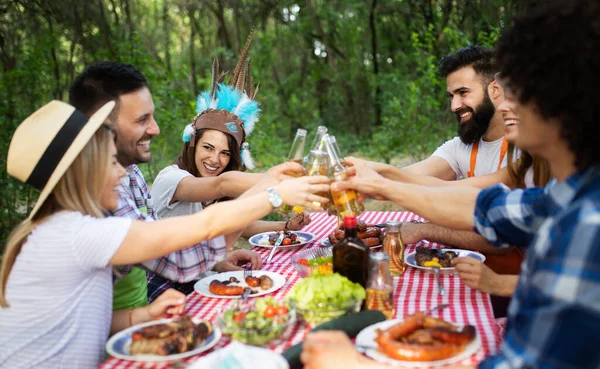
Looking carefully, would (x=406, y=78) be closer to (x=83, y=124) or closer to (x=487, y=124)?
(x=487, y=124)

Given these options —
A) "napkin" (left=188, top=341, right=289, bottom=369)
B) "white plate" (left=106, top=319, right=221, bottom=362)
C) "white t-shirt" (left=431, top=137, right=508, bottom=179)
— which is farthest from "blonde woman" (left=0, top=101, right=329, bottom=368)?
"white t-shirt" (left=431, top=137, right=508, bottom=179)

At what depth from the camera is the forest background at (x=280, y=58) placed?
27.4 ft

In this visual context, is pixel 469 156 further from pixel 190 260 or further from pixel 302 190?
pixel 190 260

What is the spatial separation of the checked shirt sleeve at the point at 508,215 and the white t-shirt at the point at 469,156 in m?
2.19

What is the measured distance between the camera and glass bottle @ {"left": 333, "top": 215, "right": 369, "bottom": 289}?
2184 millimetres

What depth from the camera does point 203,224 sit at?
2.09m

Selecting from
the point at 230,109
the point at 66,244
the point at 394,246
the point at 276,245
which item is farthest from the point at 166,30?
the point at 66,244

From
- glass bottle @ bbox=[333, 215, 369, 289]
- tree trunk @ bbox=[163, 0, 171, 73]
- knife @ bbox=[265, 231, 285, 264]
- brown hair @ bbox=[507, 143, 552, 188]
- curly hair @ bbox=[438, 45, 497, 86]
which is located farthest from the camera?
tree trunk @ bbox=[163, 0, 171, 73]

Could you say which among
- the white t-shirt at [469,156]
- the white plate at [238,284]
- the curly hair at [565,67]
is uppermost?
the curly hair at [565,67]

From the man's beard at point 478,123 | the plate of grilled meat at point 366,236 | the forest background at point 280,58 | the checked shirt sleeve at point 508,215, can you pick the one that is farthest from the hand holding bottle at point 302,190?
the forest background at point 280,58

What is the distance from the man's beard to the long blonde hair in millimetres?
3281

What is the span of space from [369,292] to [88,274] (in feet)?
3.69

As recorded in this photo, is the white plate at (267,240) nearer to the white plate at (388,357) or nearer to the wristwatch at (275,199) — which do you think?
the wristwatch at (275,199)

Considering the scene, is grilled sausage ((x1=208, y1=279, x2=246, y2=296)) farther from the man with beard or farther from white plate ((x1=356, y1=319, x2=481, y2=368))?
white plate ((x1=356, y1=319, x2=481, y2=368))
